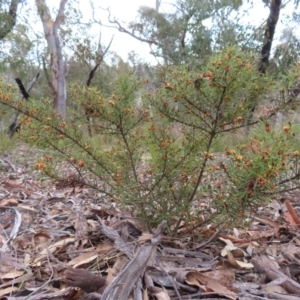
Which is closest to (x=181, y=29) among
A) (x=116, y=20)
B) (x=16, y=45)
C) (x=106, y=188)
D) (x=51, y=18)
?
(x=116, y=20)

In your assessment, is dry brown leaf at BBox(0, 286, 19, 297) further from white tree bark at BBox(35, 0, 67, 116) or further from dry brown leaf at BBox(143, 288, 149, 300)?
white tree bark at BBox(35, 0, 67, 116)

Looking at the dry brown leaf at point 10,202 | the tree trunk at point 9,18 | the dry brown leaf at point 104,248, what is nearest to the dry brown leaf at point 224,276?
the dry brown leaf at point 104,248

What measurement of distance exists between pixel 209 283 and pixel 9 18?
23.9ft

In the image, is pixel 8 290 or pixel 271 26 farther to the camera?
pixel 271 26

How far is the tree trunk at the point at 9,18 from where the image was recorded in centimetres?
712

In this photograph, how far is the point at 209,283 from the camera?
1127 mm

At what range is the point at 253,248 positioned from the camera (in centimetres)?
143

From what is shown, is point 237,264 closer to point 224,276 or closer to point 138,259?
point 224,276

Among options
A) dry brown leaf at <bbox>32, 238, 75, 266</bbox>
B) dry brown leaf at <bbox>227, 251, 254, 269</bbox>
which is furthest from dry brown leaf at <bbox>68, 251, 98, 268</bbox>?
dry brown leaf at <bbox>227, 251, 254, 269</bbox>

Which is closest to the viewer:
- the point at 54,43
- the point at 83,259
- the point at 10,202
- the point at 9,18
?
the point at 83,259

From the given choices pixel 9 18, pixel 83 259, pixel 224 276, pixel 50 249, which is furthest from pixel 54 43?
pixel 224 276

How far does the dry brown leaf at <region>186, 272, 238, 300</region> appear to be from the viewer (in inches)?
42.2

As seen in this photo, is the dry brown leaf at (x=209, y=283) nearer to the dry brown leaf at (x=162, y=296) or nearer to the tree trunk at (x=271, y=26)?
the dry brown leaf at (x=162, y=296)

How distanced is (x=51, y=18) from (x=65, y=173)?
26.3ft
